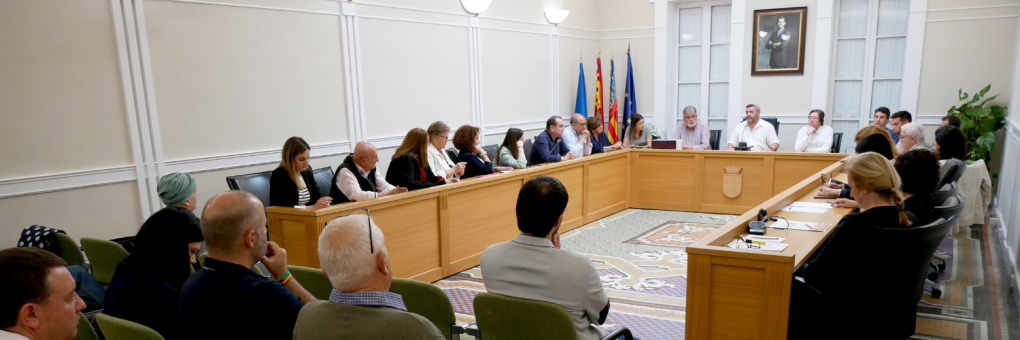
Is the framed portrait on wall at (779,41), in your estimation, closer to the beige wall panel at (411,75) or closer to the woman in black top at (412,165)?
the beige wall panel at (411,75)

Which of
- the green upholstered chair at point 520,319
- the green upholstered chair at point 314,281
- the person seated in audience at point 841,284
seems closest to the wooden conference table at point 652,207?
the person seated in audience at point 841,284

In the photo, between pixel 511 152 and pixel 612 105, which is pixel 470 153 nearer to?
pixel 511 152

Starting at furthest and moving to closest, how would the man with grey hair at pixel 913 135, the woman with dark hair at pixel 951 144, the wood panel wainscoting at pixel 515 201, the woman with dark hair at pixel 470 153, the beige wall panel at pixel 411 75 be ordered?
the beige wall panel at pixel 411 75
the woman with dark hair at pixel 470 153
the man with grey hair at pixel 913 135
the woman with dark hair at pixel 951 144
the wood panel wainscoting at pixel 515 201

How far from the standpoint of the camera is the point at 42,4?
4293 millimetres

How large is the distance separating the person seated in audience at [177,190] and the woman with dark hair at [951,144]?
232 inches

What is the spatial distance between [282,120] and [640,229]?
3.97 metres

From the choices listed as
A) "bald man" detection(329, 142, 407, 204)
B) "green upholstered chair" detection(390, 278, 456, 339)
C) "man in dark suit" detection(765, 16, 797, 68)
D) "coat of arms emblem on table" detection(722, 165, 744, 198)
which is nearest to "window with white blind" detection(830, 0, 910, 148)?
"man in dark suit" detection(765, 16, 797, 68)

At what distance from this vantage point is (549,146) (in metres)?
6.91

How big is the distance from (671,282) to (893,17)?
6.30m

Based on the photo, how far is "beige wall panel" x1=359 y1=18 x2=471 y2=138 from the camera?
6.76 metres

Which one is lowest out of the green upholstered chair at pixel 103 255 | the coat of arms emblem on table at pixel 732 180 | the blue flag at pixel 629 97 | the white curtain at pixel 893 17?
the coat of arms emblem on table at pixel 732 180

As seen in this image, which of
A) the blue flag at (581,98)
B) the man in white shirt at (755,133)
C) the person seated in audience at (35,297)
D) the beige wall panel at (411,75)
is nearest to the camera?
the person seated in audience at (35,297)

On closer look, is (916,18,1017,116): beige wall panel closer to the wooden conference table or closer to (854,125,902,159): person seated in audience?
the wooden conference table

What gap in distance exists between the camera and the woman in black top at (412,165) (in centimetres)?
500
